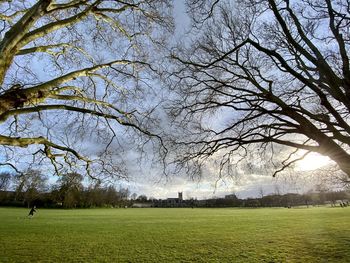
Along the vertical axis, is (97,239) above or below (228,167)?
below

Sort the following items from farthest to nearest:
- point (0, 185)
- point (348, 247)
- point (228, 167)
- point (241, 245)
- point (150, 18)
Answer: point (0, 185) < point (241, 245) < point (348, 247) < point (228, 167) < point (150, 18)

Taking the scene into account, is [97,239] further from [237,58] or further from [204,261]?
[237,58]

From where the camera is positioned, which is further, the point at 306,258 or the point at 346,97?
the point at 306,258

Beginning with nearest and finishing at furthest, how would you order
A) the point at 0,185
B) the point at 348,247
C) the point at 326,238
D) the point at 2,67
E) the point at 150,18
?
the point at 2,67, the point at 150,18, the point at 348,247, the point at 326,238, the point at 0,185

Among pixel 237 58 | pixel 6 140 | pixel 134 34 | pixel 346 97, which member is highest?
pixel 134 34

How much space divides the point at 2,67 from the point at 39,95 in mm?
1004

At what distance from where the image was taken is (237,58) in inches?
372

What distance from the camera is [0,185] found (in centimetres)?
11362

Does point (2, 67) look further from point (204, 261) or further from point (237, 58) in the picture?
point (204, 261)

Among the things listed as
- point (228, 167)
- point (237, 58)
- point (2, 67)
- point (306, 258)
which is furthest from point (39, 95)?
point (306, 258)

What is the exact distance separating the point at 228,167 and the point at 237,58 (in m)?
3.83

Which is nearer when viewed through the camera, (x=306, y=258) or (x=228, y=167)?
(x=228, y=167)

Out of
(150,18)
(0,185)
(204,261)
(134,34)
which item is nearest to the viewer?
(150,18)

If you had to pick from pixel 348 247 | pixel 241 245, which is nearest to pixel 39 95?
pixel 241 245
